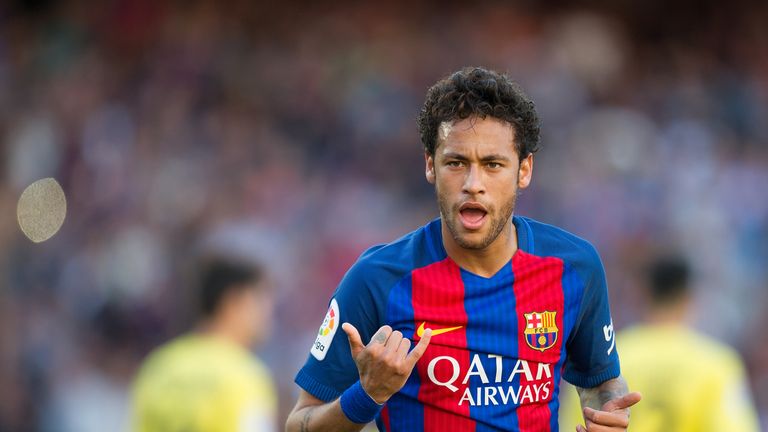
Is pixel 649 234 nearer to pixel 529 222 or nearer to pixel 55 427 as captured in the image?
pixel 55 427

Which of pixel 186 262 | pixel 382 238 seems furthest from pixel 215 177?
pixel 382 238

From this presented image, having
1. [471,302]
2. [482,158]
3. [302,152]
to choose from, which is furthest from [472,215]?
[302,152]

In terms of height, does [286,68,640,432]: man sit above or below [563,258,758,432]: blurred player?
above

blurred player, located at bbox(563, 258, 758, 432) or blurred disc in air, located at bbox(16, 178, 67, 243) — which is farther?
blurred disc in air, located at bbox(16, 178, 67, 243)

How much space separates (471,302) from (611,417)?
1.85 ft

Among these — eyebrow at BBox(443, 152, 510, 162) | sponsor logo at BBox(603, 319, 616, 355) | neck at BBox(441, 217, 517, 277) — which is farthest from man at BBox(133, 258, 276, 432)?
eyebrow at BBox(443, 152, 510, 162)

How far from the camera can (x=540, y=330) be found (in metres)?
3.66

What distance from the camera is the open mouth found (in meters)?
3.55

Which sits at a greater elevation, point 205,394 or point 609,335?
point 609,335

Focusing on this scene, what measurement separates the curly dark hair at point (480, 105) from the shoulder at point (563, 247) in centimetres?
29

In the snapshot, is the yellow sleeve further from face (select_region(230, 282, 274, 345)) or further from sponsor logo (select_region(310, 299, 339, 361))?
sponsor logo (select_region(310, 299, 339, 361))

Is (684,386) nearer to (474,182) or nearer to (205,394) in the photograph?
(205,394)

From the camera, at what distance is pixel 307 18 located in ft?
40.5

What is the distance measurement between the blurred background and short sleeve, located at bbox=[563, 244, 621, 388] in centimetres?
541
